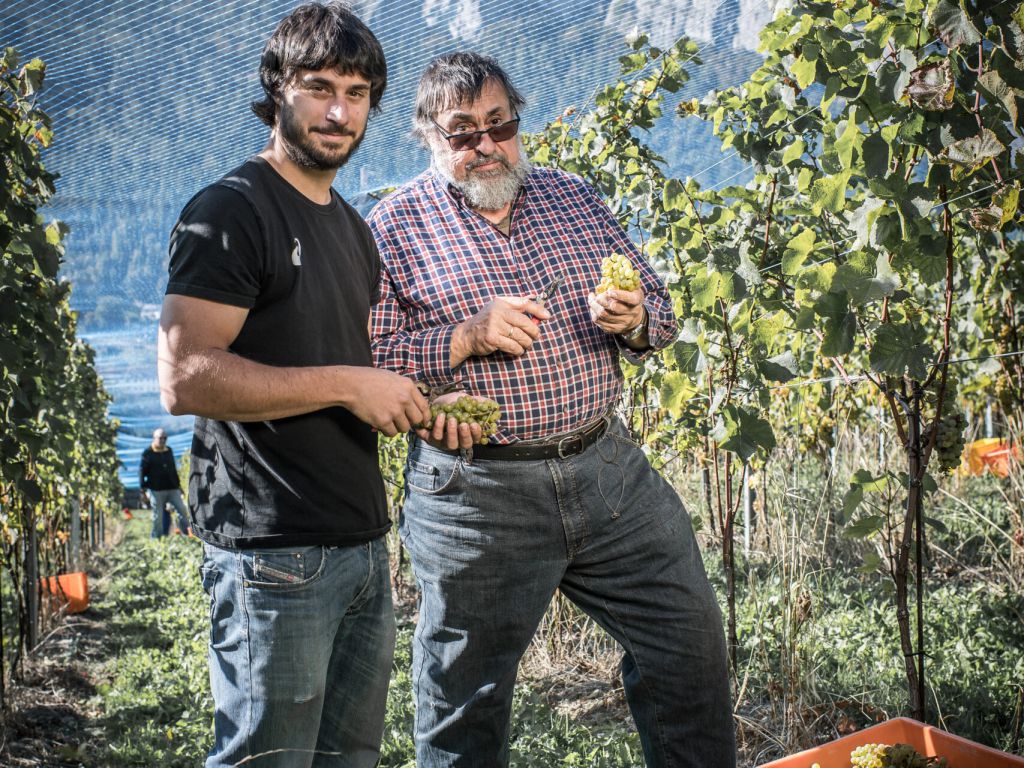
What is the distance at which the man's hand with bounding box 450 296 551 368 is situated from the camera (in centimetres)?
193

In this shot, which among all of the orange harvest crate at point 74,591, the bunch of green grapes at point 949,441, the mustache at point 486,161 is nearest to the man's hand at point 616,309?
the mustache at point 486,161

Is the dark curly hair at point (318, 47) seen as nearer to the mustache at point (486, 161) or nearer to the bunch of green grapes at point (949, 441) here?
the mustache at point (486, 161)

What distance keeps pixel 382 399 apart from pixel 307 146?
1.66ft

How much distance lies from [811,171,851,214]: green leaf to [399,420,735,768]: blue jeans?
78cm

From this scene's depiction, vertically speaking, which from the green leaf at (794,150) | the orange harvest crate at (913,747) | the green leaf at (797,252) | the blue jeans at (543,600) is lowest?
the orange harvest crate at (913,747)

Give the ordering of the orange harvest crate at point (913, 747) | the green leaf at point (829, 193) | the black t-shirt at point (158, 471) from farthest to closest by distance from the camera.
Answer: the black t-shirt at point (158, 471)
the green leaf at point (829, 193)
the orange harvest crate at point (913, 747)

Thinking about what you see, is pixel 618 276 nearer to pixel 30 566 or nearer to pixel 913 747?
pixel 913 747

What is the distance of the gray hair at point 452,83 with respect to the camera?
2215 millimetres

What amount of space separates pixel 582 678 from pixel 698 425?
1178 mm

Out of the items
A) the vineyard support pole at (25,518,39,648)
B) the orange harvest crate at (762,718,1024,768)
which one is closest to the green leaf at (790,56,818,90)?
the orange harvest crate at (762,718,1024,768)

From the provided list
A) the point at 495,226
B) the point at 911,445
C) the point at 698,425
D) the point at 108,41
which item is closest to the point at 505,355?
the point at 495,226

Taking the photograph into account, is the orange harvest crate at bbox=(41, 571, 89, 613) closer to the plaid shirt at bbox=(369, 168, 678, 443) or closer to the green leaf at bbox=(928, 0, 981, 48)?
the plaid shirt at bbox=(369, 168, 678, 443)

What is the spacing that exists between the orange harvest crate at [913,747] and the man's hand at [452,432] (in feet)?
2.93

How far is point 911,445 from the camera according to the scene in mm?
2318
